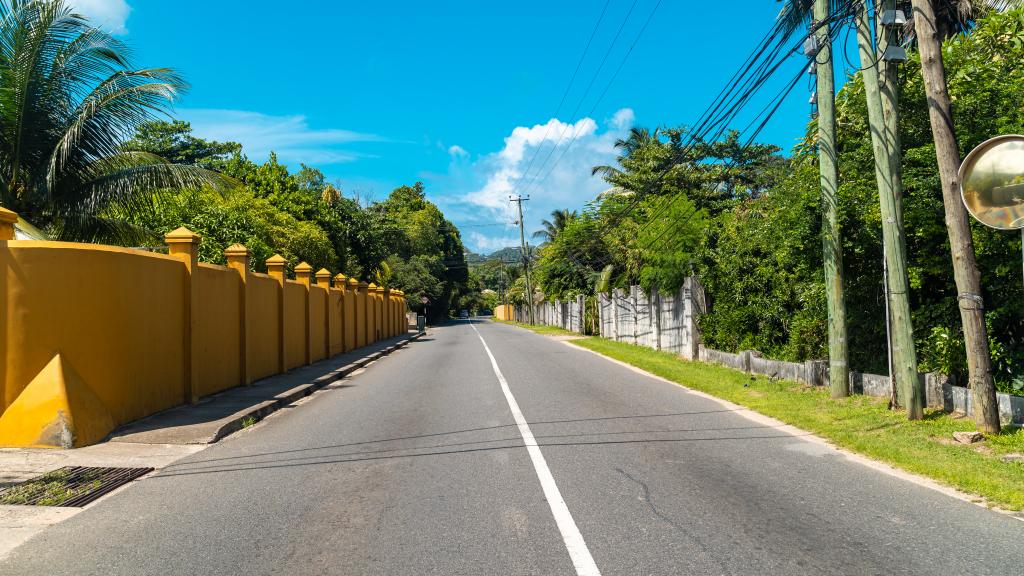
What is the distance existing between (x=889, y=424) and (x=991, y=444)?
1.53 meters

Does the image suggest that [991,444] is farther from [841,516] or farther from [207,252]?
[207,252]

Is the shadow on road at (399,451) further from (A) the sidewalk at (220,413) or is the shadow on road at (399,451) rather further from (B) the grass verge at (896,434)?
(A) the sidewalk at (220,413)

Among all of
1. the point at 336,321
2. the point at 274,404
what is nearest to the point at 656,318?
the point at 336,321

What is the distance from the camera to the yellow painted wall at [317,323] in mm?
21336

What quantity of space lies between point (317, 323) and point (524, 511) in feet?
58.2

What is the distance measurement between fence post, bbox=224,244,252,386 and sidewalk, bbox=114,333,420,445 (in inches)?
19.1

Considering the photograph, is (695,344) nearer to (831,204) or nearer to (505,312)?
(831,204)

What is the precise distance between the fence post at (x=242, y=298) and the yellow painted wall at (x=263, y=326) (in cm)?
16

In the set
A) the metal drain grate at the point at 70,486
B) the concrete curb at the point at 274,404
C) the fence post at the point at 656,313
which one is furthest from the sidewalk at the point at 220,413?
the fence post at the point at 656,313

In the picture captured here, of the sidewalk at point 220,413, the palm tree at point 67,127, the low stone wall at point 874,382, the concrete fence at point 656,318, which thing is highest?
the palm tree at point 67,127

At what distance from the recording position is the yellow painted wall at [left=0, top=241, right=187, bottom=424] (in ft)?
27.6

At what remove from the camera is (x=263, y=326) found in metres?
16.4

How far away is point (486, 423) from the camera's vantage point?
10.1m

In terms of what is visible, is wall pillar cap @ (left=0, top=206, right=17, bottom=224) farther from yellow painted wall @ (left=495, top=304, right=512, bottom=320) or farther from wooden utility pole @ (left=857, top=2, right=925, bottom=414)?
yellow painted wall @ (left=495, top=304, right=512, bottom=320)
